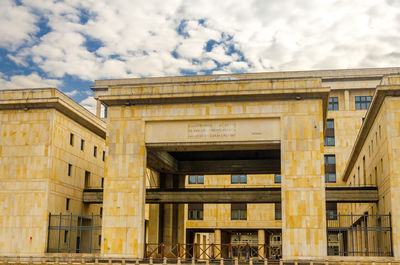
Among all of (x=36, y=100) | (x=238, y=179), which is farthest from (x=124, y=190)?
(x=238, y=179)

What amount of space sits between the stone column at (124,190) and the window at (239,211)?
43186 millimetres

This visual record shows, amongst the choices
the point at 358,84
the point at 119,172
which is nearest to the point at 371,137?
the point at 119,172

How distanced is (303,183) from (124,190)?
51.6 feet

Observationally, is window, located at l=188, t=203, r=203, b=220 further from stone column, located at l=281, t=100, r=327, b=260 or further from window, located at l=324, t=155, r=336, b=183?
stone column, located at l=281, t=100, r=327, b=260

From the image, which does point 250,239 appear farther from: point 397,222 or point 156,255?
point 397,222

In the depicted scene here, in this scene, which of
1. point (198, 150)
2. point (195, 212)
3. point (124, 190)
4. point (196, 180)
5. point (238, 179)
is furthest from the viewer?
point (196, 180)

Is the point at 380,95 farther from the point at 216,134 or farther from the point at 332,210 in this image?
the point at 332,210

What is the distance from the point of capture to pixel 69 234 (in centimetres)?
5281

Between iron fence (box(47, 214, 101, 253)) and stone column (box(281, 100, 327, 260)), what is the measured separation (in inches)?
709

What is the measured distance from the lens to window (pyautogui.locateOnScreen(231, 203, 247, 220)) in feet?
284

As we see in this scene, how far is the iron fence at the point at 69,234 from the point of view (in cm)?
4875

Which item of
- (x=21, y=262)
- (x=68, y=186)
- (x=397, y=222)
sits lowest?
(x=21, y=262)

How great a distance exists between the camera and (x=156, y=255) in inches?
2170

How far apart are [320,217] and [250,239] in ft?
220
